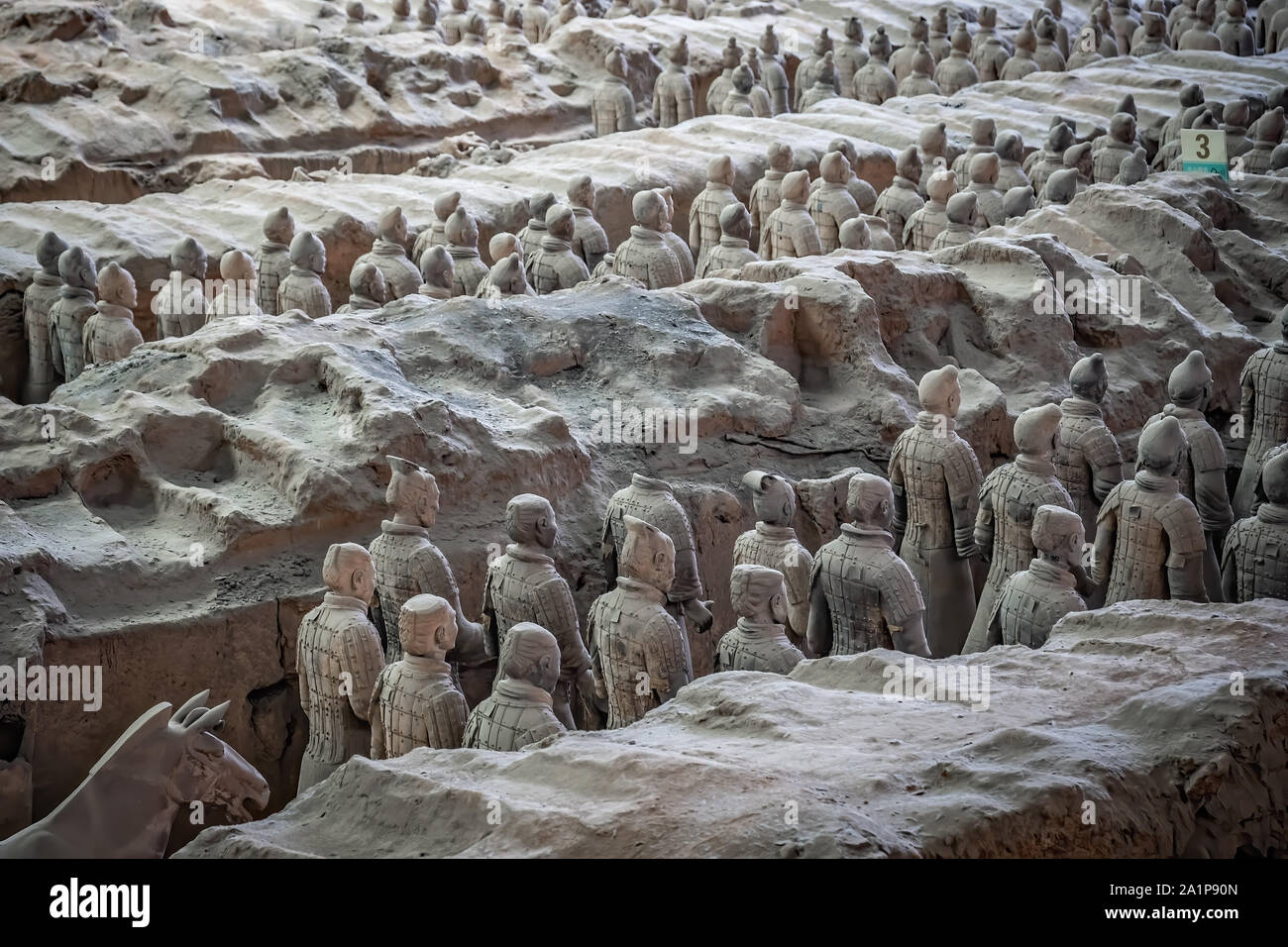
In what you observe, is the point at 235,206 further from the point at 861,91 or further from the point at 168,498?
the point at 861,91

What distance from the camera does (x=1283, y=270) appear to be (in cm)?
877

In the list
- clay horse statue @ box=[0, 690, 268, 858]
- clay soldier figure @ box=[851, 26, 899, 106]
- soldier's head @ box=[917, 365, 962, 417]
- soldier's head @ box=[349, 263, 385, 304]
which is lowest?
clay horse statue @ box=[0, 690, 268, 858]

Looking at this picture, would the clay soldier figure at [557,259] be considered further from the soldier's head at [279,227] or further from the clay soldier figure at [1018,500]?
the clay soldier figure at [1018,500]

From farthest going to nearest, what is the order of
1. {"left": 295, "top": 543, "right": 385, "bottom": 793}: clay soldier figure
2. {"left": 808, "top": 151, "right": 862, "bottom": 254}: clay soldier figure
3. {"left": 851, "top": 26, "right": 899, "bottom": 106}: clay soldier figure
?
{"left": 851, "top": 26, "right": 899, "bottom": 106}: clay soldier figure
{"left": 808, "top": 151, "right": 862, "bottom": 254}: clay soldier figure
{"left": 295, "top": 543, "right": 385, "bottom": 793}: clay soldier figure

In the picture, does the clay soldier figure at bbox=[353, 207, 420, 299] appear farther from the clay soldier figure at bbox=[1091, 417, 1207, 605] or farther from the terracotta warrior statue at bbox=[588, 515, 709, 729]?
the clay soldier figure at bbox=[1091, 417, 1207, 605]

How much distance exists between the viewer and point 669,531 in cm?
552

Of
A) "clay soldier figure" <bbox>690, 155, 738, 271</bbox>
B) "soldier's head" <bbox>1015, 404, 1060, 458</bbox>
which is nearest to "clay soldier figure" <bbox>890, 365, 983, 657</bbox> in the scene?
"soldier's head" <bbox>1015, 404, 1060, 458</bbox>

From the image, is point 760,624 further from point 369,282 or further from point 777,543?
point 369,282

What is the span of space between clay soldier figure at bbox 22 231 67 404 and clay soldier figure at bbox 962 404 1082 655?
4.65 metres

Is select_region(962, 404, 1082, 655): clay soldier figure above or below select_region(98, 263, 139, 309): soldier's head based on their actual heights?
below

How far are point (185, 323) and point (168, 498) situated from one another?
2546 mm

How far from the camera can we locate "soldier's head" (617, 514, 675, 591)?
15.9 ft

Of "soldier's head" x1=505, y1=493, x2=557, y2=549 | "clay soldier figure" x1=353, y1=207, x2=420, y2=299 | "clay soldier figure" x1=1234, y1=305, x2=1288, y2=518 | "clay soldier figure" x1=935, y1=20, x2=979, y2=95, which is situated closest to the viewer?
"soldier's head" x1=505, y1=493, x2=557, y2=549
